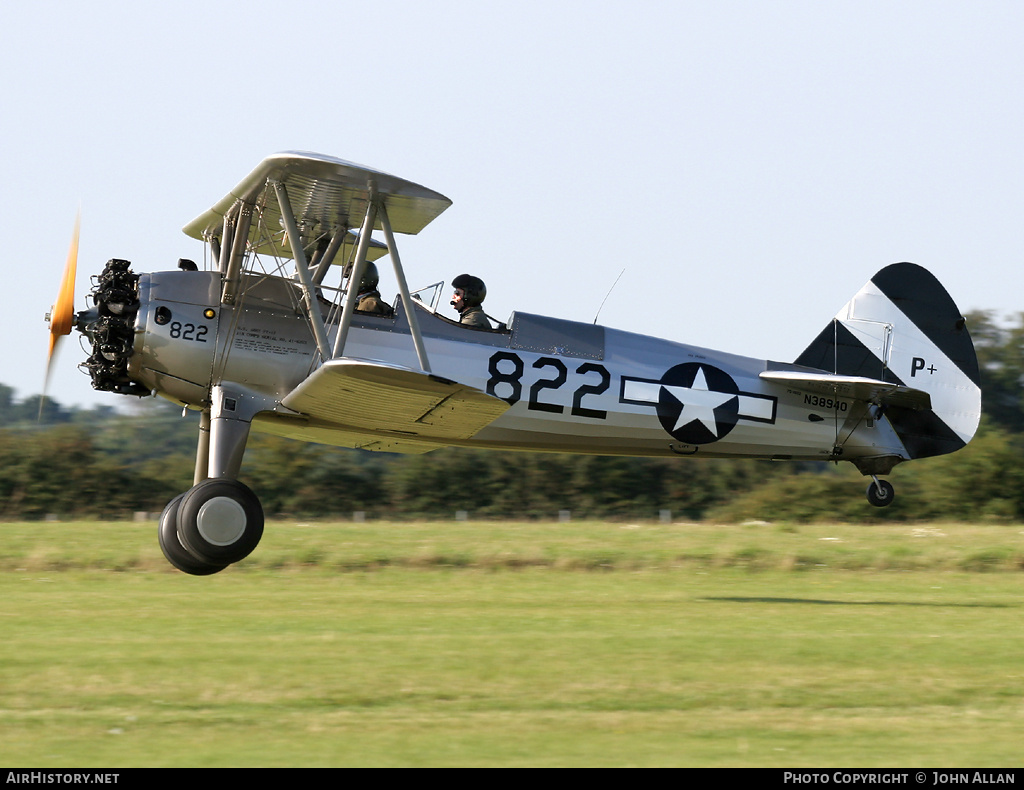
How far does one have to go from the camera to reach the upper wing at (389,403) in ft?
25.0

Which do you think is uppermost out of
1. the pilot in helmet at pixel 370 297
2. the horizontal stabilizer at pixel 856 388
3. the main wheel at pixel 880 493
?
the pilot in helmet at pixel 370 297

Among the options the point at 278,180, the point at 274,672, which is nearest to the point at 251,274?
the point at 278,180

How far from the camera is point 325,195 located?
29.2 feet

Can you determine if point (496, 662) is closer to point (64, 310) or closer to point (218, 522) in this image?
point (218, 522)

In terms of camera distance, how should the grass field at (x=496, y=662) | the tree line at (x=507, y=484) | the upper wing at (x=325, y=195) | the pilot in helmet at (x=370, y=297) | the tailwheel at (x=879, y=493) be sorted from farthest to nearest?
the tree line at (x=507, y=484) → the tailwheel at (x=879, y=493) → the pilot in helmet at (x=370, y=297) → the upper wing at (x=325, y=195) → the grass field at (x=496, y=662)

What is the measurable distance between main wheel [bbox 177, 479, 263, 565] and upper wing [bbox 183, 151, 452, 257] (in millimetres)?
1928

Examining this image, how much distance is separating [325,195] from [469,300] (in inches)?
56.1

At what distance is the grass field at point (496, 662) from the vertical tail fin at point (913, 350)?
4.93 ft

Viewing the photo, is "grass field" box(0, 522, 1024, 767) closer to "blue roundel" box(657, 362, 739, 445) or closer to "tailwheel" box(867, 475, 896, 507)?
"tailwheel" box(867, 475, 896, 507)

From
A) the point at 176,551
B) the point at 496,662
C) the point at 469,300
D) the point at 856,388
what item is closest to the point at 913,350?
Answer: the point at 856,388

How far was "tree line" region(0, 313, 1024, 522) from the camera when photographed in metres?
31.1

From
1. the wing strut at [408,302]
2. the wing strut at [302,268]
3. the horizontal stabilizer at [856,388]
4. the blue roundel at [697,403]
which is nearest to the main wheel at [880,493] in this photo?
the horizontal stabilizer at [856,388]

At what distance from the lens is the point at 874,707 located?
561cm

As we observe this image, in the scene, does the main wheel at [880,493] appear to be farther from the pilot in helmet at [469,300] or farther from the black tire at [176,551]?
the black tire at [176,551]
